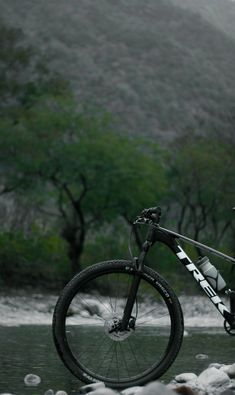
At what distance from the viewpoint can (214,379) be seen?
5.39 meters

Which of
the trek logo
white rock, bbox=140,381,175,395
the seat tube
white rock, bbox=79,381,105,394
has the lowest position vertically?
white rock, bbox=79,381,105,394

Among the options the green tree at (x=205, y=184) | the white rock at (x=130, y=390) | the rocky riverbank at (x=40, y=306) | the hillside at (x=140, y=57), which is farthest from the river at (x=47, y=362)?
the hillside at (x=140, y=57)

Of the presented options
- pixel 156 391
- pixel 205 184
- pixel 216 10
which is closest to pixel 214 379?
pixel 156 391

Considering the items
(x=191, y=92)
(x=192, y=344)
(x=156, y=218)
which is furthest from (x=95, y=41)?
(x=156, y=218)

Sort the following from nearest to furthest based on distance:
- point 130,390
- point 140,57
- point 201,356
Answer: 1. point 130,390
2. point 201,356
3. point 140,57

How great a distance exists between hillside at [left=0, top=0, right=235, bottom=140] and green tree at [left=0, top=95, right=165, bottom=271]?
28782mm

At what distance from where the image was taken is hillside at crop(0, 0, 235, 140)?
250ft

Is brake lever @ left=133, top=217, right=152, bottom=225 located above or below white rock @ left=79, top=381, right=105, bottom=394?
above

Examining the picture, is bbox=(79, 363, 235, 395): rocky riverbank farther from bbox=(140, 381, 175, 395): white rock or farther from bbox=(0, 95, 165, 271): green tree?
bbox=(0, 95, 165, 271): green tree

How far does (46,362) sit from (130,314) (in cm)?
249

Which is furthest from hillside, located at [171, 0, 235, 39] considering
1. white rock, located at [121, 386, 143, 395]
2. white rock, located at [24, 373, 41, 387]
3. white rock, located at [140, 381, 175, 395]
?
white rock, located at [140, 381, 175, 395]

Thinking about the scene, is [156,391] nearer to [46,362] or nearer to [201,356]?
[46,362]

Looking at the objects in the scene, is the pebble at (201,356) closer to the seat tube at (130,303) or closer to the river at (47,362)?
the river at (47,362)

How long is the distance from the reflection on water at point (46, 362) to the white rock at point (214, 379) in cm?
73
